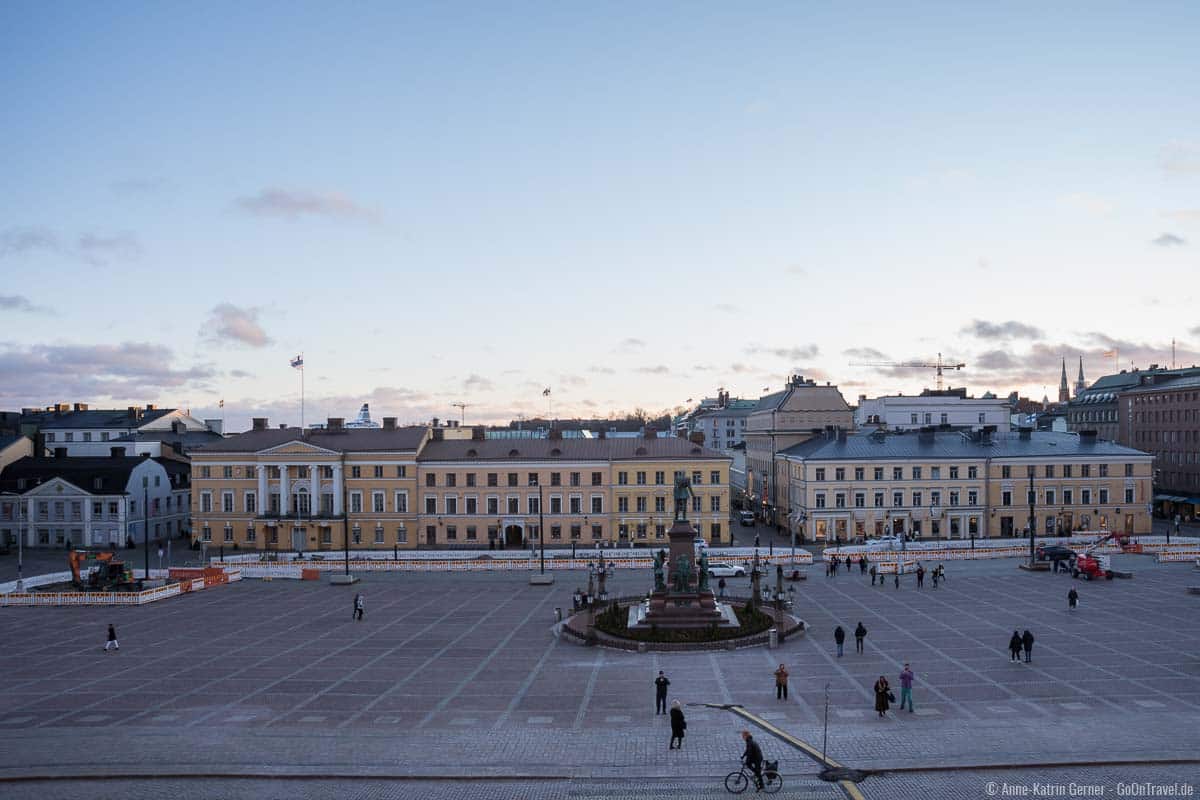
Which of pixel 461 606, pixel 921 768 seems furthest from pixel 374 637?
pixel 921 768

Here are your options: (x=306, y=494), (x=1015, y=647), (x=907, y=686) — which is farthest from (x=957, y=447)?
(x=907, y=686)

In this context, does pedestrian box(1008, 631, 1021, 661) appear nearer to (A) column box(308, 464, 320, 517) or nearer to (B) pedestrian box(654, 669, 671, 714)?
(B) pedestrian box(654, 669, 671, 714)

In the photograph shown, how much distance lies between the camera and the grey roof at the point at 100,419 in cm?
11419

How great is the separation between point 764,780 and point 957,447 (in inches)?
2741

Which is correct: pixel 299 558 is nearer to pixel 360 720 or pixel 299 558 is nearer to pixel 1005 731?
pixel 360 720

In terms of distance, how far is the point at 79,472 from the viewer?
Result: 85625mm

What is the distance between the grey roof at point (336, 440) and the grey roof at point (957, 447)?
36.9 m

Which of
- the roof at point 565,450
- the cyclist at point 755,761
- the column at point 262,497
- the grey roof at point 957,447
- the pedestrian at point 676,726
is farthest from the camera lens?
the grey roof at point 957,447

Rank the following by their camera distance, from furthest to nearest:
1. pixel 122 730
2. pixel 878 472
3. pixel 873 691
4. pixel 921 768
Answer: pixel 878 472 < pixel 873 691 < pixel 122 730 < pixel 921 768

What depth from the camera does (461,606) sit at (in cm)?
4962

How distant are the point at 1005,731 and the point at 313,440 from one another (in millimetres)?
69506

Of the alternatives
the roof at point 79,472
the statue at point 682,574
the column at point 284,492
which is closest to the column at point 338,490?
the column at point 284,492

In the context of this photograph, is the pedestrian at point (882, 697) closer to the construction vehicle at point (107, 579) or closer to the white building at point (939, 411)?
the construction vehicle at point (107, 579)

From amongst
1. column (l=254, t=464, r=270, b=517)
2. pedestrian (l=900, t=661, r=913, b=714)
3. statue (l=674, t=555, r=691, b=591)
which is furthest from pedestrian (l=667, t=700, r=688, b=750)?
column (l=254, t=464, r=270, b=517)
